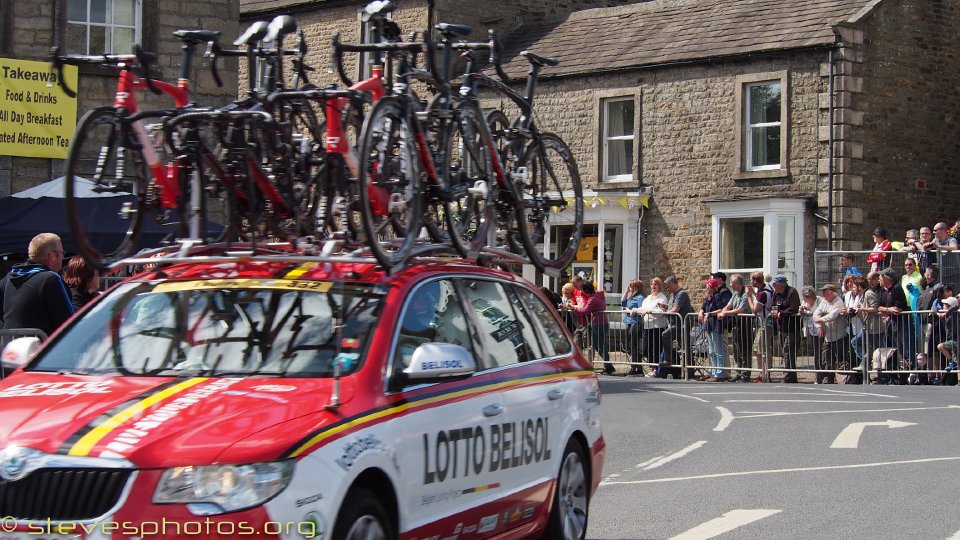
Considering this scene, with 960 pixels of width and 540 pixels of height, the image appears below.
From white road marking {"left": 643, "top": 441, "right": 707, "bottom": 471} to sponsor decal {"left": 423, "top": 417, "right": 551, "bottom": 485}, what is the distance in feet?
17.1

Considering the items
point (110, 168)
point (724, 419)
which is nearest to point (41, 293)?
point (110, 168)

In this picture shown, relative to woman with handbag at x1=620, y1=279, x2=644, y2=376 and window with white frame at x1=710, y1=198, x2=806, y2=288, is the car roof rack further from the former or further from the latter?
window with white frame at x1=710, y1=198, x2=806, y2=288

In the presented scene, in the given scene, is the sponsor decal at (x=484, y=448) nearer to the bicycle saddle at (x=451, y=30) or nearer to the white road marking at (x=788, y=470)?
the bicycle saddle at (x=451, y=30)

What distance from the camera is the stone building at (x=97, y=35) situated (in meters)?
21.4

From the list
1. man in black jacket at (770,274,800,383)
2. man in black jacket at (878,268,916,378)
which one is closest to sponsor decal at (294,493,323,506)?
man in black jacket at (878,268,916,378)

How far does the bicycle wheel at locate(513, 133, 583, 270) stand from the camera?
10031mm

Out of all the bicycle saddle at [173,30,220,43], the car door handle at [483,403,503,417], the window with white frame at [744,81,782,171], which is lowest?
the car door handle at [483,403,503,417]

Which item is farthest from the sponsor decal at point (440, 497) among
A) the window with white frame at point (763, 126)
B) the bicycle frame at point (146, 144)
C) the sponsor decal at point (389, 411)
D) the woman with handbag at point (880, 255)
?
the window with white frame at point (763, 126)

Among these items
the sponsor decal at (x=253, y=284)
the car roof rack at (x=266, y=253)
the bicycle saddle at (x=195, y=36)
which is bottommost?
the sponsor decal at (x=253, y=284)

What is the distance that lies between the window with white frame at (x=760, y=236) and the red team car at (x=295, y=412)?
24.4 m

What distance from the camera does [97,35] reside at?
2223 cm

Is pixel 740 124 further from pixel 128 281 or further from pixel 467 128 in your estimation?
pixel 128 281

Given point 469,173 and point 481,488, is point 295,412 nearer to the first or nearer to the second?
point 481,488

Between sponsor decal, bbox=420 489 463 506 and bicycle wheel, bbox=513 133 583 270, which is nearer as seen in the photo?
sponsor decal, bbox=420 489 463 506
